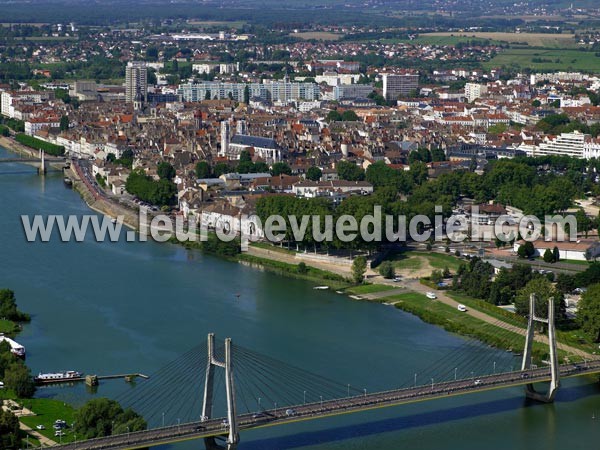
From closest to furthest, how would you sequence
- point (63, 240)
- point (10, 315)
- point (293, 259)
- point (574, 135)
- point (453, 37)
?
point (10, 315)
point (293, 259)
point (63, 240)
point (574, 135)
point (453, 37)

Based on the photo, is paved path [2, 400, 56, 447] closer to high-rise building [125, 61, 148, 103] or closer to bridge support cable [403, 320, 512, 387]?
bridge support cable [403, 320, 512, 387]

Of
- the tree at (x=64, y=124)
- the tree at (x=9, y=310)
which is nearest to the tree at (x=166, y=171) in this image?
the tree at (x=64, y=124)

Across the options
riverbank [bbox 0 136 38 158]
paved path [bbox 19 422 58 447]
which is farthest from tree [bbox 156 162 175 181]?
paved path [bbox 19 422 58 447]

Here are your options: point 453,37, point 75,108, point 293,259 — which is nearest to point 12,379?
point 293,259

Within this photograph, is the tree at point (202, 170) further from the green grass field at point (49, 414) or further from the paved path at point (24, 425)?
the paved path at point (24, 425)

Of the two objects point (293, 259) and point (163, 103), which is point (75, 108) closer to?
point (163, 103)

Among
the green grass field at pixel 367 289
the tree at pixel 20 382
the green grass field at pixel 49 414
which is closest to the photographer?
the green grass field at pixel 49 414
